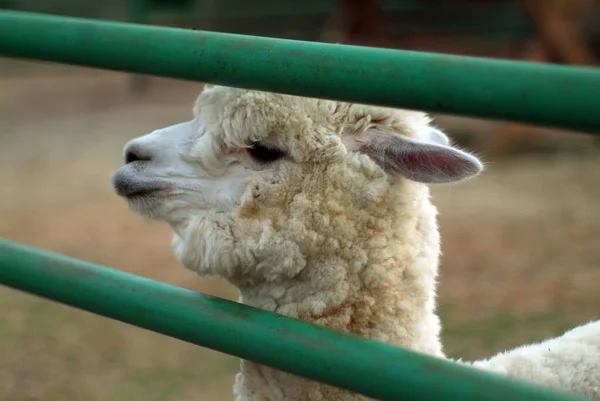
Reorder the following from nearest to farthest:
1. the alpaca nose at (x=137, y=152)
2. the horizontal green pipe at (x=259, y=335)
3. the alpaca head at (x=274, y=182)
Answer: the horizontal green pipe at (x=259, y=335) → the alpaca head at (x=274, y=182) → the alpaca nose at (x=137, y=152)

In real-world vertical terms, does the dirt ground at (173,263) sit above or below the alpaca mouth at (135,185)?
above

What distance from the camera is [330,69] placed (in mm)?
1364

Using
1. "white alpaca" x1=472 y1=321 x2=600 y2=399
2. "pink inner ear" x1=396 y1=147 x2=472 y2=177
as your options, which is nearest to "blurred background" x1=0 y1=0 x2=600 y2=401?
"white alpaca" x1=472 y1=321 x2=600 y2=399

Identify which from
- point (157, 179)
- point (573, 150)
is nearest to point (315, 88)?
point (157, 179)

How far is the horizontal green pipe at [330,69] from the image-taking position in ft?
3.70

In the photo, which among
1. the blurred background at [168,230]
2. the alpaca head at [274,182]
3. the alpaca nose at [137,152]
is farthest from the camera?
the blurred background at [168,230]

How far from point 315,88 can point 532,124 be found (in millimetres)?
372

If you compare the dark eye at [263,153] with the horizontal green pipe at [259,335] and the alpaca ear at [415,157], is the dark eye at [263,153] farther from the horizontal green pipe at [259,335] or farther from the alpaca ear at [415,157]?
the horizontal green pipe at [259,335]

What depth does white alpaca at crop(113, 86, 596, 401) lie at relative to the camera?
1.96 meters

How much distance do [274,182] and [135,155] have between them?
0.36 m

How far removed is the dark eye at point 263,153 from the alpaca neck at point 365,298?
10.4 inches

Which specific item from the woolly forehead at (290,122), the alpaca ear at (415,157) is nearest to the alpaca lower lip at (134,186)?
the woolly forehead at (290,122)

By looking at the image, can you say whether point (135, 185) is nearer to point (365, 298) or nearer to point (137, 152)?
point (137, 152)

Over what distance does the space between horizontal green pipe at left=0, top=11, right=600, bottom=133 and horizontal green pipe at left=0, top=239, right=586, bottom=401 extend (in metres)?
0.37
